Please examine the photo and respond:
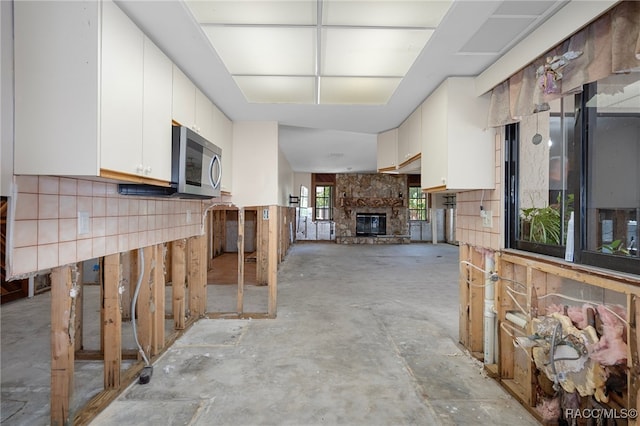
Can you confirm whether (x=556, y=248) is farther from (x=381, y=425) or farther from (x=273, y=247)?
(x=273, y=247)

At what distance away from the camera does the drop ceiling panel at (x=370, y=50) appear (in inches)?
71.3

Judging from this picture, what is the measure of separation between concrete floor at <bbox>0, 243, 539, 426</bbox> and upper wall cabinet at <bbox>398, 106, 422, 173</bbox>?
1751 mm

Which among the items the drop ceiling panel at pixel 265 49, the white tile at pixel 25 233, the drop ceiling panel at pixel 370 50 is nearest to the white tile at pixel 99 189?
the white tile at pixel 25 233

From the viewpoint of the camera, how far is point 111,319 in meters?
2.13

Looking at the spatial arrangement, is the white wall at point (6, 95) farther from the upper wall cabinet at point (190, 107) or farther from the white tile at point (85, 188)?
the upper wall cabinet at point (190, 107)

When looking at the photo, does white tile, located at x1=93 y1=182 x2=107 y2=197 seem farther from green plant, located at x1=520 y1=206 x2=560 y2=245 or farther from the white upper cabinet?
the white upper cabinet

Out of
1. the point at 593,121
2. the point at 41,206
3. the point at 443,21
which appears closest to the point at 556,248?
the point at 593,121

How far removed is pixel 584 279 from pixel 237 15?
7.21 feet

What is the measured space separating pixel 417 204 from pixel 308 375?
10.6 m

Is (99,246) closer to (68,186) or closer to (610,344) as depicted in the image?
(68,186)

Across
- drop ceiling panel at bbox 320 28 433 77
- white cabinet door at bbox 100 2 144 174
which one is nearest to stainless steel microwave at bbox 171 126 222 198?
white cabinet door at bbox 100 2 144 174

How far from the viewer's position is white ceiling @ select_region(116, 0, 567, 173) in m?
1.57

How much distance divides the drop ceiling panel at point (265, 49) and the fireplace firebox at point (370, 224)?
382 inches

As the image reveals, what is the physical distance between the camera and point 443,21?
166cm
